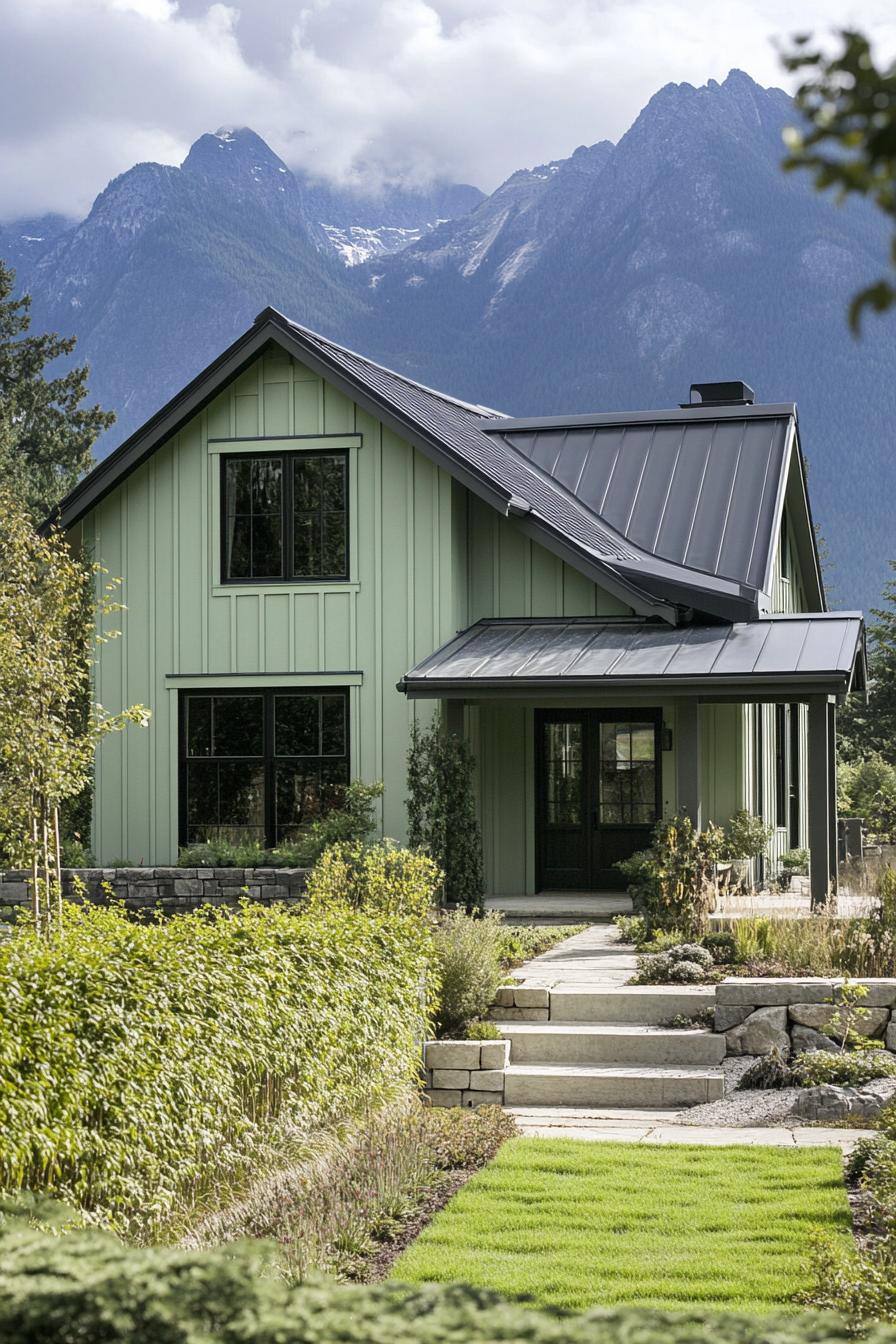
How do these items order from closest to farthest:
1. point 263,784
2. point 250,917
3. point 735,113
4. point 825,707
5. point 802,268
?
point 250,917 → point 825,707 → point 263,784 → point 802,268 → point 735,113

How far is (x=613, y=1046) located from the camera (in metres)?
11.0

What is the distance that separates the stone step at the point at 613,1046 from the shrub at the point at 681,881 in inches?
101

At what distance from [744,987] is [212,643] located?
32.2 ft

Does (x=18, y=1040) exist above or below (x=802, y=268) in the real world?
below

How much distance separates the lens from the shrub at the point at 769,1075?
→ 10.2 metres

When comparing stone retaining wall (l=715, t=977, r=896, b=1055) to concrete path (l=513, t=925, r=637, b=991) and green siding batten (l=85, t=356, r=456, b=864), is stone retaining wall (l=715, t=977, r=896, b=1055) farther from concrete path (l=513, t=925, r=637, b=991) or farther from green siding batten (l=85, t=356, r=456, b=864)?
green siding batten (l=85, t=356, r=456, b=864)

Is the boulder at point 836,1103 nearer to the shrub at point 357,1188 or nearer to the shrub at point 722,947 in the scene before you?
the shrub at point 357,1188

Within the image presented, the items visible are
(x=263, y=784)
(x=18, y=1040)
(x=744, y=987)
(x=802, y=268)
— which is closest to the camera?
(x=18, y=1040)

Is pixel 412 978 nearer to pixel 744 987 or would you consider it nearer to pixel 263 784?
pixel 744 987

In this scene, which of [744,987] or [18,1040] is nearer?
[18,1040]

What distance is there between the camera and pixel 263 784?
18.6m

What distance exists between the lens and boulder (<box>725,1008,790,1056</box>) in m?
10.6

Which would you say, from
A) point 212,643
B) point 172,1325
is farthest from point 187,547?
point 172,1325

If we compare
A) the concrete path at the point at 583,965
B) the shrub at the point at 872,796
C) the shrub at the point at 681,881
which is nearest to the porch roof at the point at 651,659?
the shrub at the point at 681,881
